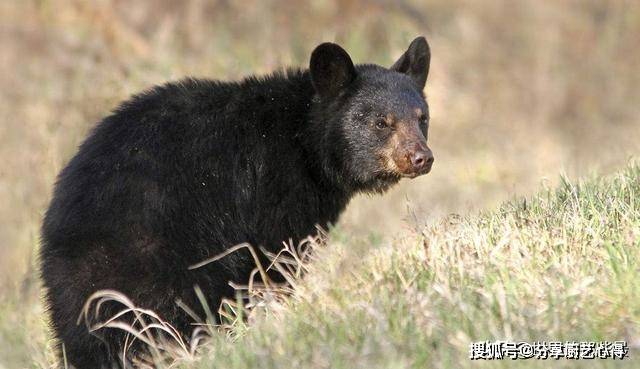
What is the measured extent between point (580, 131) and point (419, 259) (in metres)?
9.98

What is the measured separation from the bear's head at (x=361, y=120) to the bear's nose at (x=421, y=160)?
68 millimetres

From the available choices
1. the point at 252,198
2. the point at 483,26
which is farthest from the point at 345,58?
the point at 483,26

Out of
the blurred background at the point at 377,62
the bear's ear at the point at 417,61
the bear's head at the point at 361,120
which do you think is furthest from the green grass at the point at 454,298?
the blurred background at the point at 377,62

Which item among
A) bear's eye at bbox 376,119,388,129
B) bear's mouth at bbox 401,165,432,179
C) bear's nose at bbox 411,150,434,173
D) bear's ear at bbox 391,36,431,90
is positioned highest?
bear's ear at bbox 391,36,431,90

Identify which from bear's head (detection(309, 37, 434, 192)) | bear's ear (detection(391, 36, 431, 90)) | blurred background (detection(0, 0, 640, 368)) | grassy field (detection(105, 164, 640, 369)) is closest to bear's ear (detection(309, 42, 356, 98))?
bear's head (detection(309, 37, 434, 192))

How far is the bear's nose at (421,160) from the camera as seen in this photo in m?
6.06

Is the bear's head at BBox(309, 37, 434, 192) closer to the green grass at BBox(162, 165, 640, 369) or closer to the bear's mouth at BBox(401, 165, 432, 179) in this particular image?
the bear's mouth at BBox(401, 165, 432, 179)

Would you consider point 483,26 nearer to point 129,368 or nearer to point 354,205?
point 354,205

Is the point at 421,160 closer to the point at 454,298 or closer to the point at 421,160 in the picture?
the point at 421,160

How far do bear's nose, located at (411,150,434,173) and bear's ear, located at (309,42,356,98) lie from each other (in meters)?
0.68

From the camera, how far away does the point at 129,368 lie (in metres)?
5.09

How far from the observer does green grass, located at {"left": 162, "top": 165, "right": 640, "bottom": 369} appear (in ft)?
12.3

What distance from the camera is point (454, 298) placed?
157 inches

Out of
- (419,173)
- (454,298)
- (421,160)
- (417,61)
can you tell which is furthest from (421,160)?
(454,298)
